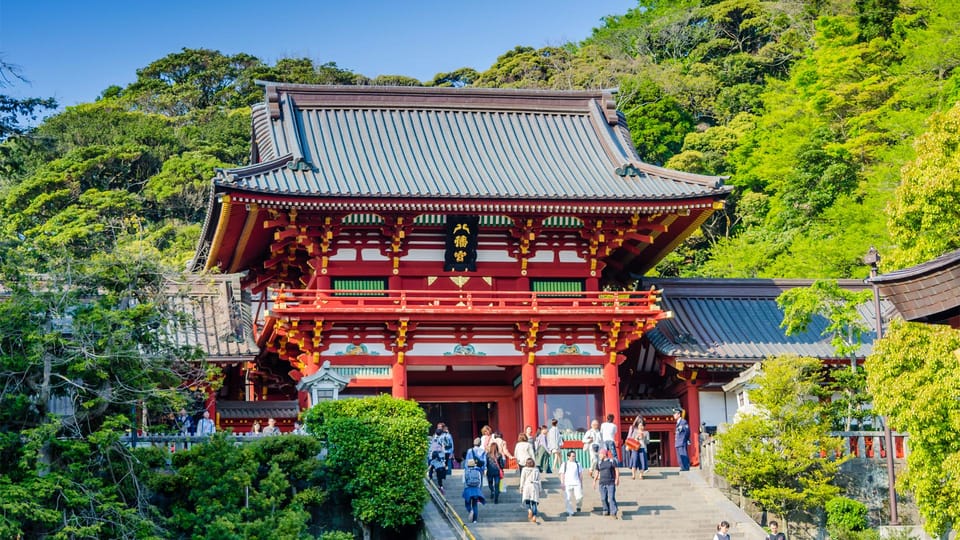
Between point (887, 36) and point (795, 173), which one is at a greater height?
point (887, 36)

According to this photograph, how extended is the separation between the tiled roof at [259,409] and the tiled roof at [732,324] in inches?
351

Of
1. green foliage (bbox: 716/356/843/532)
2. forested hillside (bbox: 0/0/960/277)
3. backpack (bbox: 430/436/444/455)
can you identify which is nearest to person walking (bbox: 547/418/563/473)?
backpack (bbox: 430/436/444/455)

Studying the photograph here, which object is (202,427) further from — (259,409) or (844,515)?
(844,515)

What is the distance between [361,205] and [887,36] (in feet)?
106

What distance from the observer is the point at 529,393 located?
3027 centimetres

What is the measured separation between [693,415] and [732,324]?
283 centimetres

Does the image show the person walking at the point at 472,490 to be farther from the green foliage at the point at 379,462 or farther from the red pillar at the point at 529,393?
the red pillar at the point at 529,393

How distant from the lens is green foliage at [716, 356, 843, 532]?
24984 millimetres

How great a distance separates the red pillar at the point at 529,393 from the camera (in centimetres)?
2991

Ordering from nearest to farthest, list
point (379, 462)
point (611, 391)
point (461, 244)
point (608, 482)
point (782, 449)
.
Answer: point (379, 462), point (608, 482), point (782, 449), point (611, 391), point (461, 244)

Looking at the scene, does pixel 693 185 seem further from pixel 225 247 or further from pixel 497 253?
pixel 225 247

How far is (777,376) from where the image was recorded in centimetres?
2566

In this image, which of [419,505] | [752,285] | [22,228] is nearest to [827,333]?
Result: [752,285]

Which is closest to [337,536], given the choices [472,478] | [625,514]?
[472,478]
